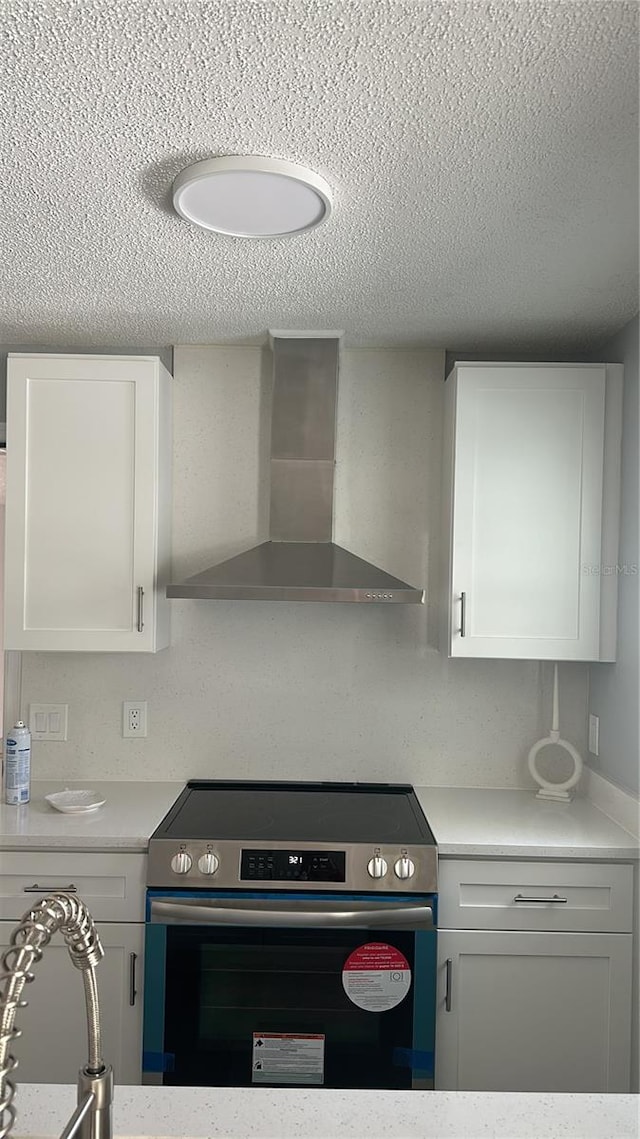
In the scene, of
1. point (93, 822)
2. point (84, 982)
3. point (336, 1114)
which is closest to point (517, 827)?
point (93, 822)

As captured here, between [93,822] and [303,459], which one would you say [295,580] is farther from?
[93,822]

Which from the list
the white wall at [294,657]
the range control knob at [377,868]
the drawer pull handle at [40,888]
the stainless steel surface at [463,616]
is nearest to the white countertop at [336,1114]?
the range control knob at [377,868]

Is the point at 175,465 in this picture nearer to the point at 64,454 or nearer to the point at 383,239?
the point at 64,454

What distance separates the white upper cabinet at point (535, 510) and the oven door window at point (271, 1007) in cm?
95

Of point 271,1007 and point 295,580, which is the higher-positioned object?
point 295,580

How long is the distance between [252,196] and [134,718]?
1.84 m

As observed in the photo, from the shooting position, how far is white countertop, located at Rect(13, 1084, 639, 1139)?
41.5 inches

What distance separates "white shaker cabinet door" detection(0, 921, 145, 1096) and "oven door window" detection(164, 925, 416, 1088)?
10cm

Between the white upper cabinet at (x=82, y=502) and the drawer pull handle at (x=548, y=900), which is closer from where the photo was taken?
the drawer pull handle at (x=548, y=900)

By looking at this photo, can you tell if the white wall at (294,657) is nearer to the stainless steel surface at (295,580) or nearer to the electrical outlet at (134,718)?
the electrical outlet at (134,718)

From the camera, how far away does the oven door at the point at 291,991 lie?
2.25m

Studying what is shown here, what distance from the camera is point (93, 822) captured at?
2.46 m

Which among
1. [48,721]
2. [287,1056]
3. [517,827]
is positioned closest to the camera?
[287,1056]

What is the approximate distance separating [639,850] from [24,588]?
193cm
